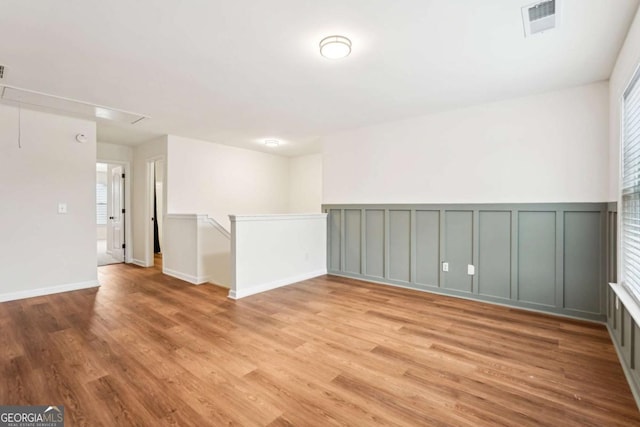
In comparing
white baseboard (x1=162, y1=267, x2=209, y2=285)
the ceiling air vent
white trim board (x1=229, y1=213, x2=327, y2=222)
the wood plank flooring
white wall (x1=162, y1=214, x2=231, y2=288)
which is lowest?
the wood plank flooring

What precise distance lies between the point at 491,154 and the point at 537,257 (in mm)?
1335

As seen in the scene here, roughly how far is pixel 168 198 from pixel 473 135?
490cm

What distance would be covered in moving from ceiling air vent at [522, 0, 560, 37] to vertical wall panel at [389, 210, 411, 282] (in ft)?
8.66

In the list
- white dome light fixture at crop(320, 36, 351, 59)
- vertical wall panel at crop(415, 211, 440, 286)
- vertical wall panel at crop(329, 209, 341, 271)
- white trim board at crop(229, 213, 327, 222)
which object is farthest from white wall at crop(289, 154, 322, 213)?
white dome light fixture at crop(320, 36, 351, 59)

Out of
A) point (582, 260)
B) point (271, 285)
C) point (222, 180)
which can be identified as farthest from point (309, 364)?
point (222, 180)

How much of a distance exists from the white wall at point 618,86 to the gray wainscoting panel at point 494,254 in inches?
40.4

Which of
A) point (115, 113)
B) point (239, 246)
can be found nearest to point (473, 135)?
point (239, 246)

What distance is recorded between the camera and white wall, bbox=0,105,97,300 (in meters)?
3.87

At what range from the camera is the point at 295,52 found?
8.30 ft

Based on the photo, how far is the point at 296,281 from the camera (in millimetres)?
4805

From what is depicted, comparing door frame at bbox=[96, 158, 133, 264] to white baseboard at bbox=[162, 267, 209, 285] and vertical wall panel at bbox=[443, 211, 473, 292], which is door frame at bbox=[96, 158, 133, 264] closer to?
white baseboard at bbox=[162, 267, 209, 285]

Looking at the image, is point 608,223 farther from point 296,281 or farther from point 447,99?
point 296,281

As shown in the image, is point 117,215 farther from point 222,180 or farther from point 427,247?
point 427,247

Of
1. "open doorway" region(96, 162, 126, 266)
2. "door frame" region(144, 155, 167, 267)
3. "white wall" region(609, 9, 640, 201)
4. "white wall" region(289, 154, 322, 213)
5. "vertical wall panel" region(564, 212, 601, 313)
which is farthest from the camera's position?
"white wall" region(289, 154, 322, 213)
